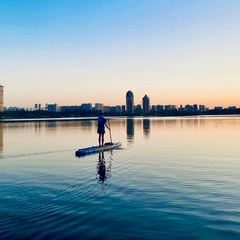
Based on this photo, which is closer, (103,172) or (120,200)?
(120,200)

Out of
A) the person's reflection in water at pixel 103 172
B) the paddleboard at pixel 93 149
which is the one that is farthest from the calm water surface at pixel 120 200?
the paddleboard at pixel 93 149

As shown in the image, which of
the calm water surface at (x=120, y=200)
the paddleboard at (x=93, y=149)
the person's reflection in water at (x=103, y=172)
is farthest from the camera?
the paddleboard at (x=93, y=149)

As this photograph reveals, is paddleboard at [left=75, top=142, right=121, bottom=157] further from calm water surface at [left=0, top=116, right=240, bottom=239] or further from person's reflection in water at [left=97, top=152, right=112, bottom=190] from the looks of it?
calm water surface at [left=0, top=116, right=240, bottom=239]

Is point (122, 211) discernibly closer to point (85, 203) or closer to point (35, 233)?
point (85, 203)

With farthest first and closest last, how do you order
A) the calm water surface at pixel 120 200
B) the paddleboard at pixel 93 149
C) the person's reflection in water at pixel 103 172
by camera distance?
the paddleboard at pixel 93 149
the person's reflection in water at pixel 103 172
the calm water surface at pixel 120 200

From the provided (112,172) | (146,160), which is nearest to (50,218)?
(112,172)

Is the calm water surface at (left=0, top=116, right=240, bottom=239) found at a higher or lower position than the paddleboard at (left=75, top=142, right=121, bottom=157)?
lower

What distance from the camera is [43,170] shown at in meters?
20.5

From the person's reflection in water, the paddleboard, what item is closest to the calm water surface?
the person's reflection in water

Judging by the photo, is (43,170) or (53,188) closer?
(53,188)

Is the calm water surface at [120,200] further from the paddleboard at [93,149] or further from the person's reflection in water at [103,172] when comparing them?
the paddleboard at [93,149]

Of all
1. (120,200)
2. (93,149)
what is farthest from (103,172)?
(93,149)

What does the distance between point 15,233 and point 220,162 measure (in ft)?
57.7

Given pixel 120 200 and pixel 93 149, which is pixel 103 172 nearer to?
pixel 120 200
